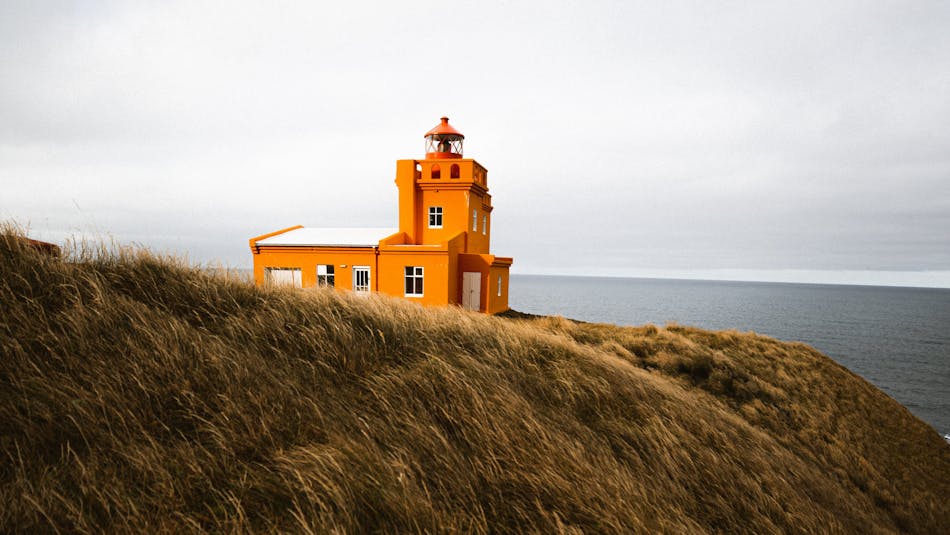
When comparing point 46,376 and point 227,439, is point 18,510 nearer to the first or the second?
point 227,439

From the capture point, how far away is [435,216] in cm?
2119

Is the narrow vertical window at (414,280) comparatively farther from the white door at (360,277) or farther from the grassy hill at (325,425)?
the grassy hill at (325,425)

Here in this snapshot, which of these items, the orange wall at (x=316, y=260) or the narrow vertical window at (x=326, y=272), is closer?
the orange wall at (x=316, y=260)

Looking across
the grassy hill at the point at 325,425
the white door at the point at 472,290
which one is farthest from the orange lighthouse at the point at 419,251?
the grassy hill at the point at 325,425

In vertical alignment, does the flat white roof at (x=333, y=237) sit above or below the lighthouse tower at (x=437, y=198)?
below

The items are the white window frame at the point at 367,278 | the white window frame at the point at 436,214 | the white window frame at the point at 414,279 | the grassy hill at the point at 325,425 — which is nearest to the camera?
the grassy hill at the point at 325,425

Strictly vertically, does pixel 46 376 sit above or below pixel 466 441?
above

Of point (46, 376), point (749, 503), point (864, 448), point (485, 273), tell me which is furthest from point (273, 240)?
point (864, 448)

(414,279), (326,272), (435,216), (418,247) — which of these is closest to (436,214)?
(435,216)

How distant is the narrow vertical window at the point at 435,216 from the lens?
2116 cm

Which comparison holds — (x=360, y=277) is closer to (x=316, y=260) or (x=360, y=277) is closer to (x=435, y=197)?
(x=316, y=260)

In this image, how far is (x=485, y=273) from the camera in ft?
66.4

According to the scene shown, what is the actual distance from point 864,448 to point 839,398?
4429 millimetres

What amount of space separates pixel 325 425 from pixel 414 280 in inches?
628
